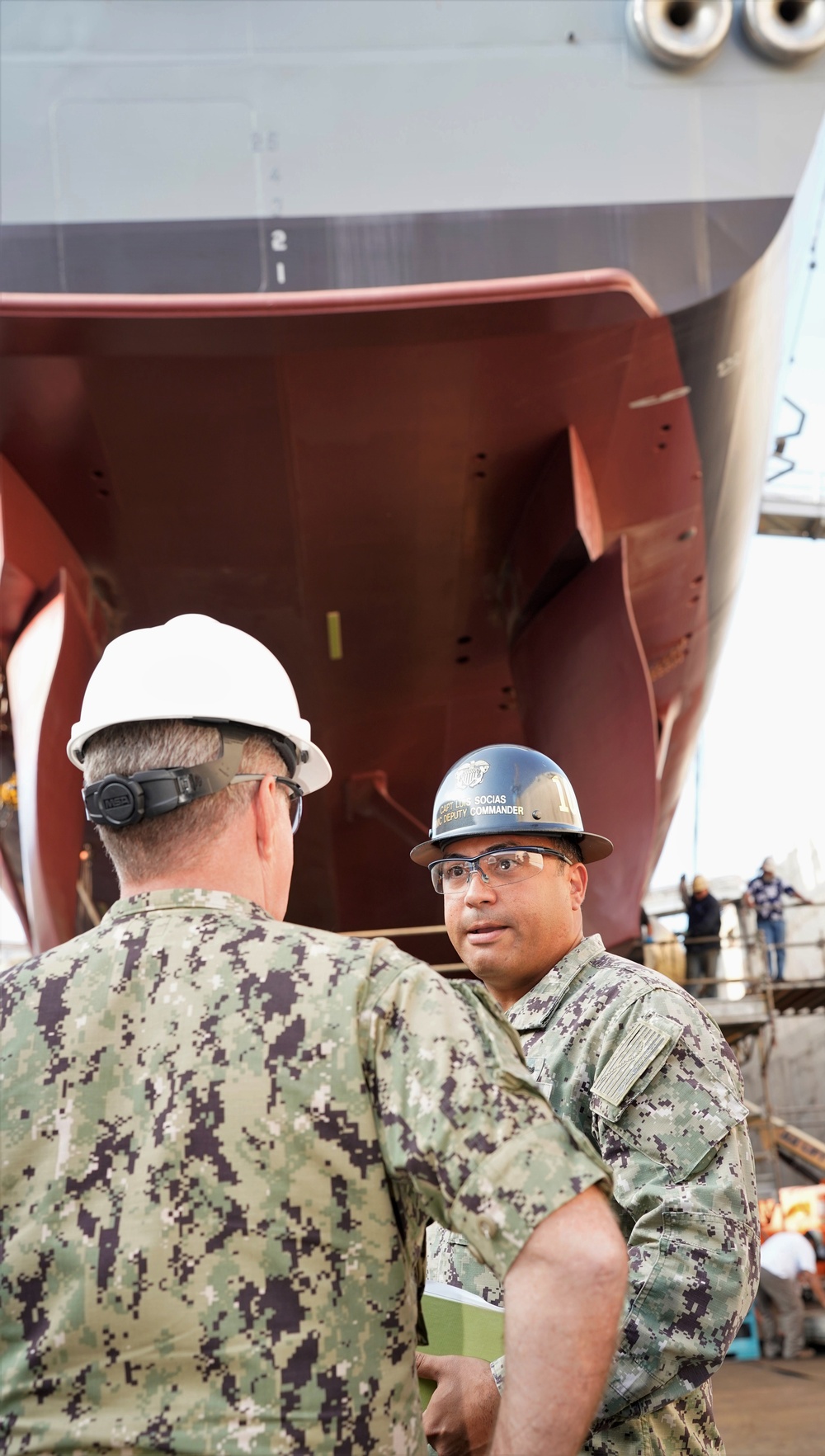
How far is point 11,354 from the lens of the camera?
22.5 feet

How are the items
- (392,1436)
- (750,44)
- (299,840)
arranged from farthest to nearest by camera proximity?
(299,840), (750,44), (392,1436)

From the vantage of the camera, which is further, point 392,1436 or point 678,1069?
point 678,1069

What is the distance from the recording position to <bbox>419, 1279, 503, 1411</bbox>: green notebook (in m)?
1.69

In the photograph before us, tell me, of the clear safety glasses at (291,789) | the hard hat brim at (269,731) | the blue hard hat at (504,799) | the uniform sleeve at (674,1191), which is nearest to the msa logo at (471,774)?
the blue hard hat at (504,799)

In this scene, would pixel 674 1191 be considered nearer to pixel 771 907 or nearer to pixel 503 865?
pixel 503 865

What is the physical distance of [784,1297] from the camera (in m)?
8.80

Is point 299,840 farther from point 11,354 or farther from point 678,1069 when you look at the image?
point 678,1069

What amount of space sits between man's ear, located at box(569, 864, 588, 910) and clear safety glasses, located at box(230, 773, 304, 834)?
1009mm

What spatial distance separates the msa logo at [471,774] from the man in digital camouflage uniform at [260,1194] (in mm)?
1179

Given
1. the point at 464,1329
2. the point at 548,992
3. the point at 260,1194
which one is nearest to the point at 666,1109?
the point at 548,992

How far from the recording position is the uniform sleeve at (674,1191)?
6.15 feet

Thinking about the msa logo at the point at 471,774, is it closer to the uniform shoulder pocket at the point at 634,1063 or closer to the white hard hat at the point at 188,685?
the uniform shoulder pocket at the point at 634,1063

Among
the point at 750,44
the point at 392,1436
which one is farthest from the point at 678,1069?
the point at 750,44

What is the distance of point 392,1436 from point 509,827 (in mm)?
1339
